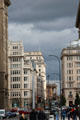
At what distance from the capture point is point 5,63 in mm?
106562

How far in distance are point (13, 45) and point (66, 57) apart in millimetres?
22709

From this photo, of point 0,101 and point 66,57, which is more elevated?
point 66,57

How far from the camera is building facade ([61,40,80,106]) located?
560 ft

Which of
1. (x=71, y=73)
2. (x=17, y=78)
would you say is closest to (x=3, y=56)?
(x=17, y=78)

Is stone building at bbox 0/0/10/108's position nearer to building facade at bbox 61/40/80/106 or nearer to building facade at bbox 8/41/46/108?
building facade at bbox 8/41/46/108

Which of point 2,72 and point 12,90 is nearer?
point 2,72

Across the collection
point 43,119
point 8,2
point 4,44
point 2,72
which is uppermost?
point 8,2

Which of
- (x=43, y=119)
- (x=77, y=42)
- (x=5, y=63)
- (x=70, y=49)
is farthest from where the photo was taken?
(x=77, y=42)

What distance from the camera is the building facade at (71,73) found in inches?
6718

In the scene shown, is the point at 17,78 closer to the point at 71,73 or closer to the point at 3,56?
the point at 71,73

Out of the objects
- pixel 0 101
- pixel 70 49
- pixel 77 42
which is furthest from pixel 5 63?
pixel 77 42

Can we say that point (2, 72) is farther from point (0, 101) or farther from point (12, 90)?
point (12, 90)

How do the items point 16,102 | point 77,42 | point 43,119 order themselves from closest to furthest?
point 43,119 < point 16,102 < point 77,42

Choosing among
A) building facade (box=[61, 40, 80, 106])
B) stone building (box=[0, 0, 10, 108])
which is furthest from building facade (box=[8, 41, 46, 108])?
stone building (box=[0, 0, 10, 108])
